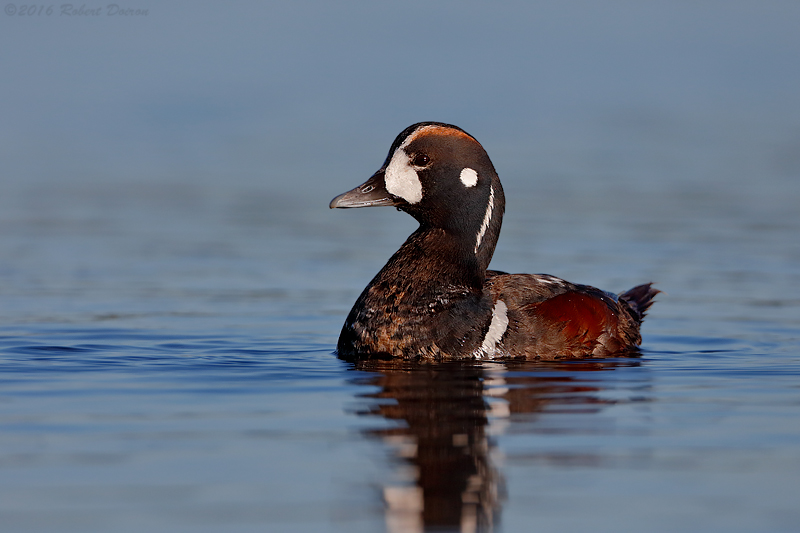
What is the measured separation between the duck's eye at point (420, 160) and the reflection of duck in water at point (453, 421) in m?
1.45

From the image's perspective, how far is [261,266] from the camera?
39.3 ft

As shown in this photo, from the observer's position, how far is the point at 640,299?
966 centimetres

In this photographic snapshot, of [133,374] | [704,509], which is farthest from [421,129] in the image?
[704,509]

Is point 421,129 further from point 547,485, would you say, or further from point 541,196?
point 541,196

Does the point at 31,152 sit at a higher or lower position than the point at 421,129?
higher

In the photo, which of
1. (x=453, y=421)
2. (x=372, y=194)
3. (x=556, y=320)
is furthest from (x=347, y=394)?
(x=372, y=194)

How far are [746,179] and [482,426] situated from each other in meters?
12.0

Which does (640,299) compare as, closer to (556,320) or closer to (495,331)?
(556,320)

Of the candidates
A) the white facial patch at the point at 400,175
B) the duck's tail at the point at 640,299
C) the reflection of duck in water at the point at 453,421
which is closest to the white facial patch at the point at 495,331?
the reflection of duck in water at the point at 453,421

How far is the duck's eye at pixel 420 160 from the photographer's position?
8.48 meters

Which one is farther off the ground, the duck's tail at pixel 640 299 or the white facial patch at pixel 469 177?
the white facial patch at pixel 469 177

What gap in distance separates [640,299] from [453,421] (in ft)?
12.9

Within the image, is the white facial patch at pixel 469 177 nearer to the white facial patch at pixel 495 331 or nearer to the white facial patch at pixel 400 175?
the white facial patch at pixel 400 175

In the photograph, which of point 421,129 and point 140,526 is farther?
point 421,129
